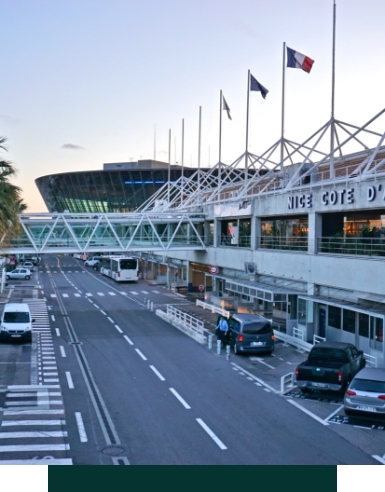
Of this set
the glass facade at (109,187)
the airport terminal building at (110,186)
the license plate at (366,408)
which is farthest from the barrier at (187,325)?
the glass facade at (109,187)

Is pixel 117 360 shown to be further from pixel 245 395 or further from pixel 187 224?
pixel 187 224

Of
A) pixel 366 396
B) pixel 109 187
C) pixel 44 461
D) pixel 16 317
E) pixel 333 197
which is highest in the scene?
pixel 109 187

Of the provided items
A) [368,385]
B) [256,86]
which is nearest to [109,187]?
[256,86]

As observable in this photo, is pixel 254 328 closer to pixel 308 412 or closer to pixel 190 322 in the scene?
pixel 190 322

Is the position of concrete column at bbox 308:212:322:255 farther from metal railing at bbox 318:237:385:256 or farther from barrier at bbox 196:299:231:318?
barrier at bbox 196:299:231:318

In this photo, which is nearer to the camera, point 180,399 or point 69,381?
point 180,399

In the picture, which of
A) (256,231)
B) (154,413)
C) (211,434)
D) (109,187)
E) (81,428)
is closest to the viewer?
(211,434)

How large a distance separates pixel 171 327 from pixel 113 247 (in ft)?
40.6

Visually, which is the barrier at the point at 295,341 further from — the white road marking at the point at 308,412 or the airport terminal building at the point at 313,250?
the white road marking at the point at 308,412

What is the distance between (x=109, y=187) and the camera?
4469 inches

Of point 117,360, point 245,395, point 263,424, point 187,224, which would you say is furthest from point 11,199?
point 187,224

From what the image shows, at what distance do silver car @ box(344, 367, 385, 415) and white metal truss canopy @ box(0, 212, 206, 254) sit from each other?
27402 mm

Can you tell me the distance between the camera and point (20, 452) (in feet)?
41.5

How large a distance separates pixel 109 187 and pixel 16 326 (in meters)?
88.3
